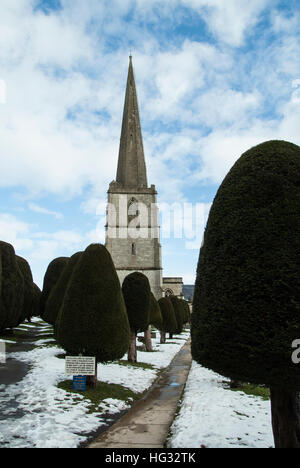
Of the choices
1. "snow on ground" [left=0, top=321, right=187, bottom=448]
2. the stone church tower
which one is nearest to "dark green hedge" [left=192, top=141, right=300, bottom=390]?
"snow on ground" [left=0, top=321, right=187, bottom=448]

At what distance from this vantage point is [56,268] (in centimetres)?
2578

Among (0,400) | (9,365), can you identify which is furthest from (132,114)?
(0,400)

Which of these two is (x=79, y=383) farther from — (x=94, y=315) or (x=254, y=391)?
(x=254, y=391)

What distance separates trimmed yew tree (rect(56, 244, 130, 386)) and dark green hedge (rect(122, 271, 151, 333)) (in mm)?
6126

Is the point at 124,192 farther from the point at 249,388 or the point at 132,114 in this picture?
the point at 249,388

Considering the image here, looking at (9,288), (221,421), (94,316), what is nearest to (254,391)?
(221,421)

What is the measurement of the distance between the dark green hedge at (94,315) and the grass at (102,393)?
0.94 metres

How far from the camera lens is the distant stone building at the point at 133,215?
52.7 m

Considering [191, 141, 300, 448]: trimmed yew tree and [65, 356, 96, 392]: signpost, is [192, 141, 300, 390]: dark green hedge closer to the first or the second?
[191, 141, 300, 448]: trimmed yew tree

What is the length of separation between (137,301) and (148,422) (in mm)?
9394

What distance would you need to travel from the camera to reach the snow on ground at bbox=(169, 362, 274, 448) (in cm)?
652

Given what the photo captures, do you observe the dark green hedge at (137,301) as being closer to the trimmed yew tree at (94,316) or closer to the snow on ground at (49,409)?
the snow on ground at (49,409)

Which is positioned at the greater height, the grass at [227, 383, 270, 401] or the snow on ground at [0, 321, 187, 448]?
the snow on ground at [0, 321, 187, 448]

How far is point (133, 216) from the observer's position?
55125 mm
